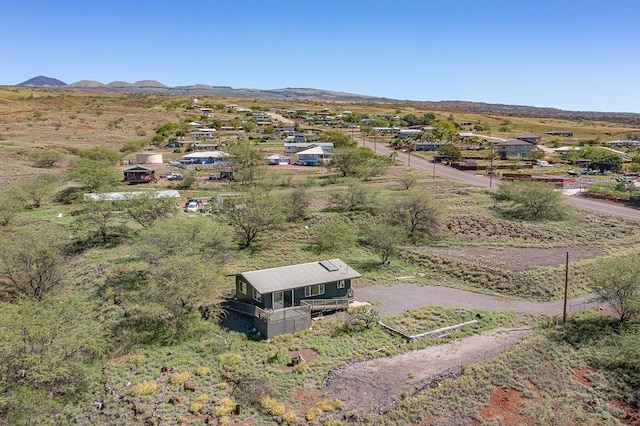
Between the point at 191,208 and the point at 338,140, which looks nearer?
the point at 191,208

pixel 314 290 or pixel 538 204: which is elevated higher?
pixel 538 204

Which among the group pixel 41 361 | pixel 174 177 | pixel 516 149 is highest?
pixel 516 149

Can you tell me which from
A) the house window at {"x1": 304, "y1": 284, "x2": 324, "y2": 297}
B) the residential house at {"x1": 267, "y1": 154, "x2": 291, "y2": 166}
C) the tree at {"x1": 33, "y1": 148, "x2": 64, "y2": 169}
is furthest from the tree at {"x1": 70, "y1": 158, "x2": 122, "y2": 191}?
the house window at {"x1": 304, "y1": 284, "x2": 324, "y2": 297}

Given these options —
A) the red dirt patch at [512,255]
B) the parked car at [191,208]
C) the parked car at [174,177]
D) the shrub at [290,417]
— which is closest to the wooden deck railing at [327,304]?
the shrub at [290,417]

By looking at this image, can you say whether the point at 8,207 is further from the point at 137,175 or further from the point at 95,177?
the point at 137,175

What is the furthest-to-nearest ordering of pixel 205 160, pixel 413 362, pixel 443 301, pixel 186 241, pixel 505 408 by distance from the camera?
pixel 205 160
pixel 186 241
pixel 443 301
pixel 413 362
pixel 505 408

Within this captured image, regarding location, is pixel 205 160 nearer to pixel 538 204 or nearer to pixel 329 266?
pixel 538 204

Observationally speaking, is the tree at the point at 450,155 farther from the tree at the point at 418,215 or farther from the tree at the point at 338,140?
the tree at the point at 418,215

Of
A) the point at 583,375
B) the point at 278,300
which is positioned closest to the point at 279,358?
the point at 278,300

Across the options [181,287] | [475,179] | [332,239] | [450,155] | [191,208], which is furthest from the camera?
[450,155]
